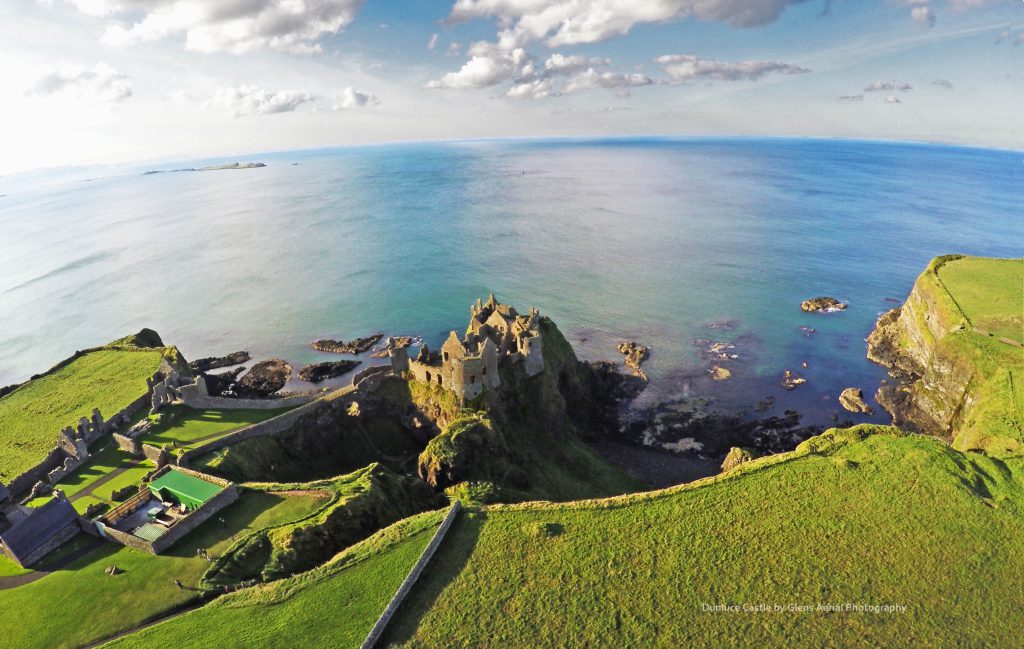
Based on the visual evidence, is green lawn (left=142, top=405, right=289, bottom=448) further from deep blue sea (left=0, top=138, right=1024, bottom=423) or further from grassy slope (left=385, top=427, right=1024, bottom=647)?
deep blue sea (left=0, top=138, right=1024, bottom=423)

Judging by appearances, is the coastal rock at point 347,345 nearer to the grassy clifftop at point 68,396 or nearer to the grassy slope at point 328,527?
the grassy clifftop at point 68,396

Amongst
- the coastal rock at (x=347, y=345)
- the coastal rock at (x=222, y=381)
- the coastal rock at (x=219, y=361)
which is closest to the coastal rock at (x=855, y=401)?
the coastal rock at (x=347, y=345)

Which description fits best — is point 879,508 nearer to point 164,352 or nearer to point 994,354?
point 994,354

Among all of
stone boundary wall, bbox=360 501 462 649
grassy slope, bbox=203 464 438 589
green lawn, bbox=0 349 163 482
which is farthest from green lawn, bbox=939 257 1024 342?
green lawn, bbox=0 349 163 482

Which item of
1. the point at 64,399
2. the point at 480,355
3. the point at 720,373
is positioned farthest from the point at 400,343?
the point at 720,373

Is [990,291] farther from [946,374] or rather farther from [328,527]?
[328,527]
